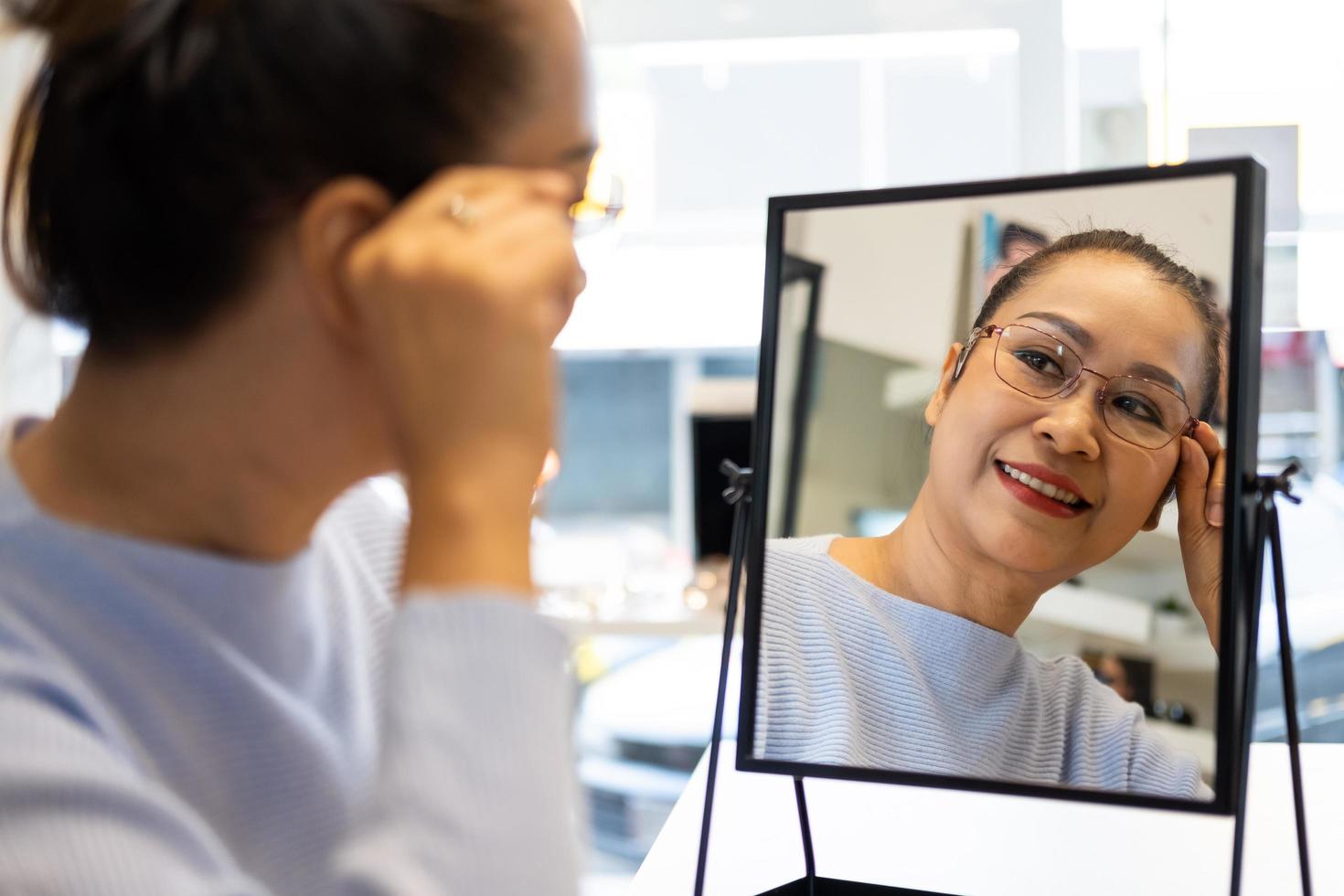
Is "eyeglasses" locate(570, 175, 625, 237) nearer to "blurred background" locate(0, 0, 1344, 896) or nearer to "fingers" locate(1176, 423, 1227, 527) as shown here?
"fingers" locate(1176, 423, 1227, 527)

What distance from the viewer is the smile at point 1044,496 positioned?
0.76 m

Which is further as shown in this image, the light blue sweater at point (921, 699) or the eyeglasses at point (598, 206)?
the light blue sweater at point (921, 699)

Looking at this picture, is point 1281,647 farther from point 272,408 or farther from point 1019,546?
point 272,408

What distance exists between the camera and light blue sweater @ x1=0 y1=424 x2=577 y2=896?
1.53 feet

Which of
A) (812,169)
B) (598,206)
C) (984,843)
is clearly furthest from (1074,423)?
(812,169)

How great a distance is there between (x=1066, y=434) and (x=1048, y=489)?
4 cm

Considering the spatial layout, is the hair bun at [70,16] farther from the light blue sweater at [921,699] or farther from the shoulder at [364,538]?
the light blue sweater at [921,699]

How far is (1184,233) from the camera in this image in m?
0.73

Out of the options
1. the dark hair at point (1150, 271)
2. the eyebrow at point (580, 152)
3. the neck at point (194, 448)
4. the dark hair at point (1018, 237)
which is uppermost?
the eyebrow at point (580, 152)

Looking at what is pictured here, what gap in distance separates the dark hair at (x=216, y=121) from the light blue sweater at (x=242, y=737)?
115 millimetres

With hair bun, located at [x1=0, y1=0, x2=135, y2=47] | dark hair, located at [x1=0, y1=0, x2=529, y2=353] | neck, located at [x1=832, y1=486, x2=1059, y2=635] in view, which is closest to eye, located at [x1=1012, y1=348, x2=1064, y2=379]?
neck, located at [x1=832, y1=486, x2=1059, y2=635]

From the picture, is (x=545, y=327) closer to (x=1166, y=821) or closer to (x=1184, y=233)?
(x=1184, y=233)

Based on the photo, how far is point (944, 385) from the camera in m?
0.81

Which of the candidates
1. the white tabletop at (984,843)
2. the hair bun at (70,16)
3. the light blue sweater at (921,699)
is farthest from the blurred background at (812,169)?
the hair bun at (70,16)
